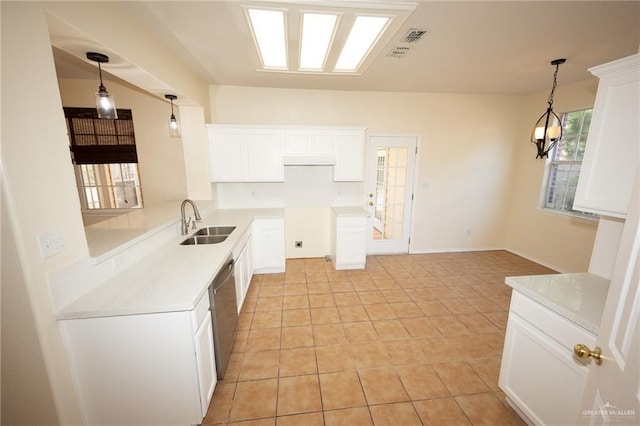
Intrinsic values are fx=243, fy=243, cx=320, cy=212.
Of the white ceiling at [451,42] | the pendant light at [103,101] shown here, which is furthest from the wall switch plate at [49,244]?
the white ceiling at [451,42]

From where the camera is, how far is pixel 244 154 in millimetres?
3533

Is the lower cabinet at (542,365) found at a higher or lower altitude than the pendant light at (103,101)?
lower

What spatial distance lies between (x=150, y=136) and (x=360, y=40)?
3487mm

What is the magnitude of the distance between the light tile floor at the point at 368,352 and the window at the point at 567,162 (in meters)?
1.59

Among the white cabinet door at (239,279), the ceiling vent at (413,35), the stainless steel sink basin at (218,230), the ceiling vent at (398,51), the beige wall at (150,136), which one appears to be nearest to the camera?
the ceiling vent at (413,35)

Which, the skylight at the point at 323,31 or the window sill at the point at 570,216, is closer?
the skylight at the point at 323,31

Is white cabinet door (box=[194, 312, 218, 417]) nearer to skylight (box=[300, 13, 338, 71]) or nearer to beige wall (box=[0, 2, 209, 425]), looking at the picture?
beige wall (box=[0, 2, 209, 425])

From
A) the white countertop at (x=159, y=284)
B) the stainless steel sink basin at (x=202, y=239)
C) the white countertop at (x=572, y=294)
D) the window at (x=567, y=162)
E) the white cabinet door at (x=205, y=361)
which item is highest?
the window at (x=567, y=162)

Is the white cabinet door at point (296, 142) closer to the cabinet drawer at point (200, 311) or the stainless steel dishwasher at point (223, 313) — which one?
the stainless steel dishwasher at point (223, 313)

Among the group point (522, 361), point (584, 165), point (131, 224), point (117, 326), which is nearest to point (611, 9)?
point (584, 165)

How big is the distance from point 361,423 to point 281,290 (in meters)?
1.87

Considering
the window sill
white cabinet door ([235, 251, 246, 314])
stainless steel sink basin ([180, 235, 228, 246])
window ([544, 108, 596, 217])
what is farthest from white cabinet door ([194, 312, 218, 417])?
window ([544, 108, 596, 217])

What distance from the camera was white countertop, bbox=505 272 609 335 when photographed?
4.00ft

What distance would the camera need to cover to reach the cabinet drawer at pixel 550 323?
1.21 meters
